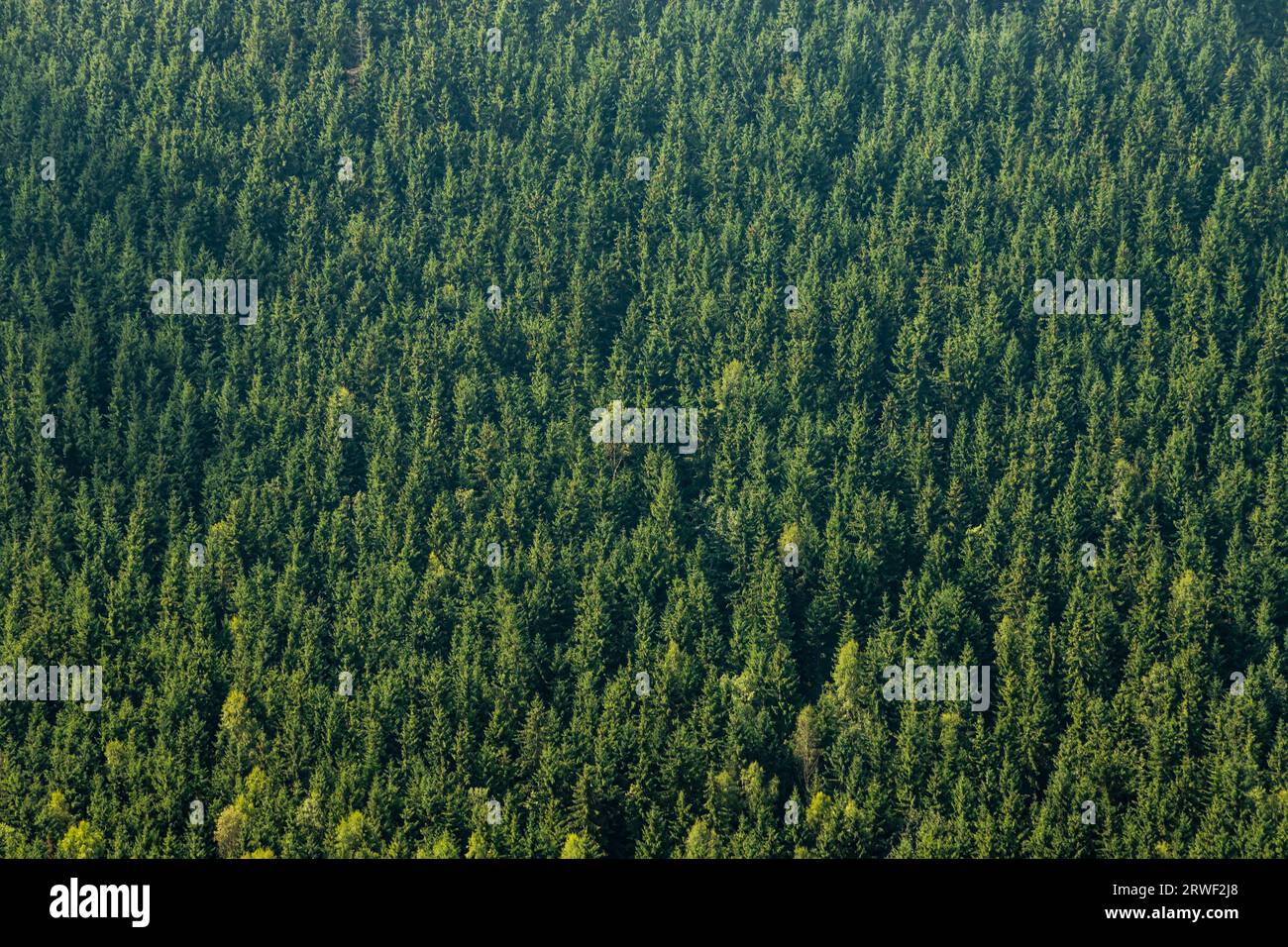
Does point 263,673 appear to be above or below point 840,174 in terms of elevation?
below

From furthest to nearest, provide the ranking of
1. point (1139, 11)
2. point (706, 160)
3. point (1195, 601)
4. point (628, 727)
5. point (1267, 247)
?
point (1139, 11) < point (706, 160) < point (1267, 247) < point (1195, 601) < point (628, 727)

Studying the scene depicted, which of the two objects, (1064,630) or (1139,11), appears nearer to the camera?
(1064,630)

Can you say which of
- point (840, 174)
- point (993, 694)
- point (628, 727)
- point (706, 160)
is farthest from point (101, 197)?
point (993, 694)

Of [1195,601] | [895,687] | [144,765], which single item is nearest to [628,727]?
[895,687]

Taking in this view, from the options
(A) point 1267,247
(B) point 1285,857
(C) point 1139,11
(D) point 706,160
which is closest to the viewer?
(B) point 1285,857

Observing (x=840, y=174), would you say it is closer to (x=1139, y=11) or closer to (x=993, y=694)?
(x=1139, y=11)

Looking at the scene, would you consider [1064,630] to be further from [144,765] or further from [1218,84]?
[1218,84]

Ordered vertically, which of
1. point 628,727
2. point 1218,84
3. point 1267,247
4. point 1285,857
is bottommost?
point 1285,857
